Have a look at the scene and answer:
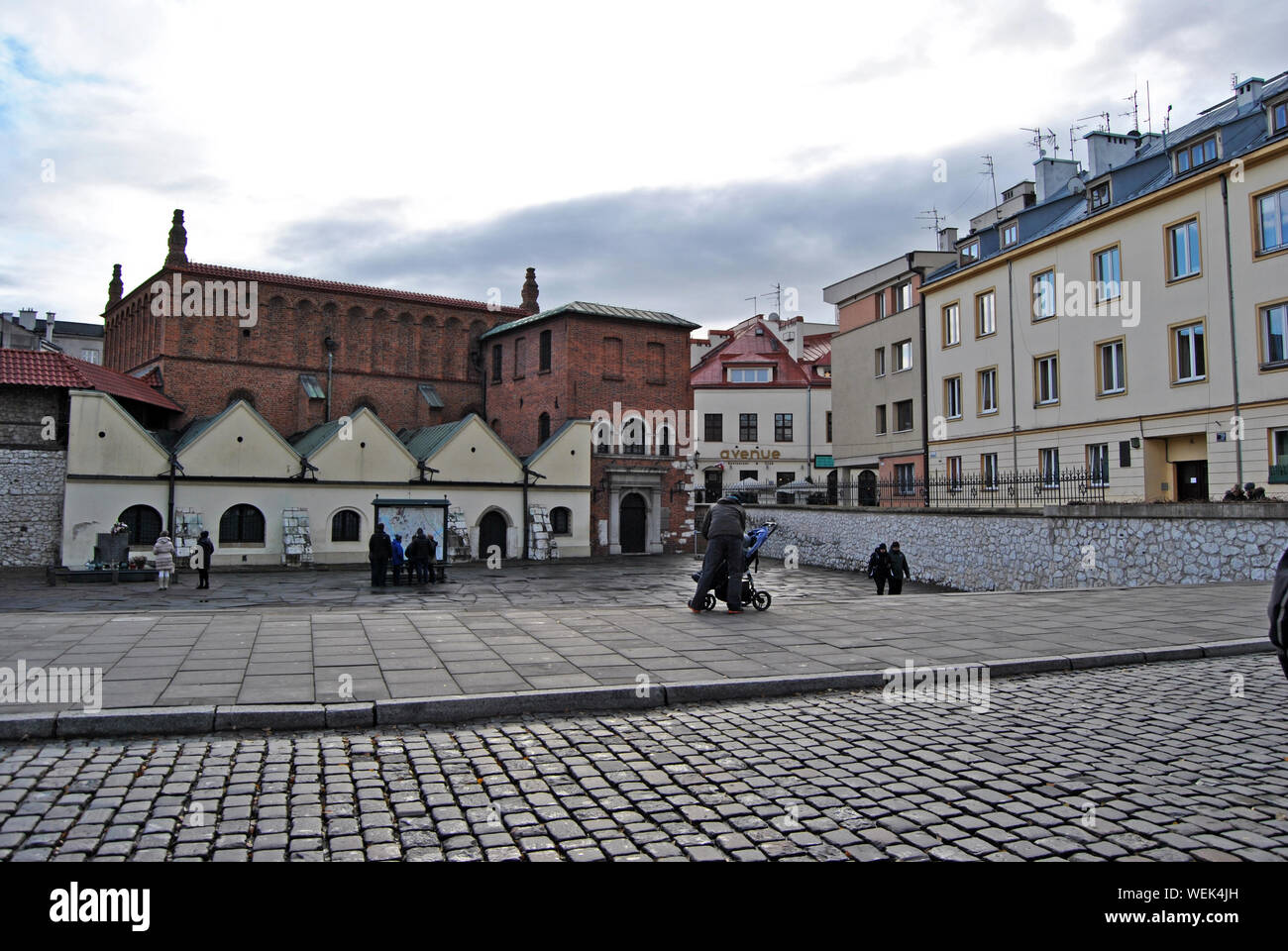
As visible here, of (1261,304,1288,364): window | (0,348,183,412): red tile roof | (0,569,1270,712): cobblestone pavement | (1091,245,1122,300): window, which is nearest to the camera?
(0,569,1270,712): cobblestone pavement

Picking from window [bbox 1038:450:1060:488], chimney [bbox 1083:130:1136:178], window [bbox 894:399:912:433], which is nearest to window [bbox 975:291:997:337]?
window [bbox 1038:450:1060:488]

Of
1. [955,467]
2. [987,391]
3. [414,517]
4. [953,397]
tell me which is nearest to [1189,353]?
[987,391]

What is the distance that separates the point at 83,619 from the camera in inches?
459

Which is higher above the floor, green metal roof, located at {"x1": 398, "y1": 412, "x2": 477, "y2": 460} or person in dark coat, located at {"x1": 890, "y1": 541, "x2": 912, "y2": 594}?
green metal roof, located at {"x1": 398, "y1": 412, "x2": 477, "y2": 460}

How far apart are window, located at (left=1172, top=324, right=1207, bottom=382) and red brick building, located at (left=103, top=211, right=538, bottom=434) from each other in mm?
34787

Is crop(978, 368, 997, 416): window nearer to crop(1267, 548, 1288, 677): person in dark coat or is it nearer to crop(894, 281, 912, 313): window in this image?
crop(894, 281, 912, 313): window

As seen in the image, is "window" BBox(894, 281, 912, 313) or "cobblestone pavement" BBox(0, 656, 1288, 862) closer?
"cobblestone pavement" BBox(0, 656, 1288, 862)

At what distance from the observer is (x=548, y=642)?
997cm

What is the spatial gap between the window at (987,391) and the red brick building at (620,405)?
1591cm

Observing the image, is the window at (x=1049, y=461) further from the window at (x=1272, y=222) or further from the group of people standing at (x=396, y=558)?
the group of people standing at (x=396, y=558)

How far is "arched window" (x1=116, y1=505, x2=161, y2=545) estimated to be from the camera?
104 ft

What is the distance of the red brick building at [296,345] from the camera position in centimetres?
4269

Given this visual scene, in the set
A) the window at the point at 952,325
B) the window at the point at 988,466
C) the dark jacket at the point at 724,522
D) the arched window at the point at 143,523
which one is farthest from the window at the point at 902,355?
the arched window at the point at 143,523

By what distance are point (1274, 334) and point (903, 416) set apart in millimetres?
17904
